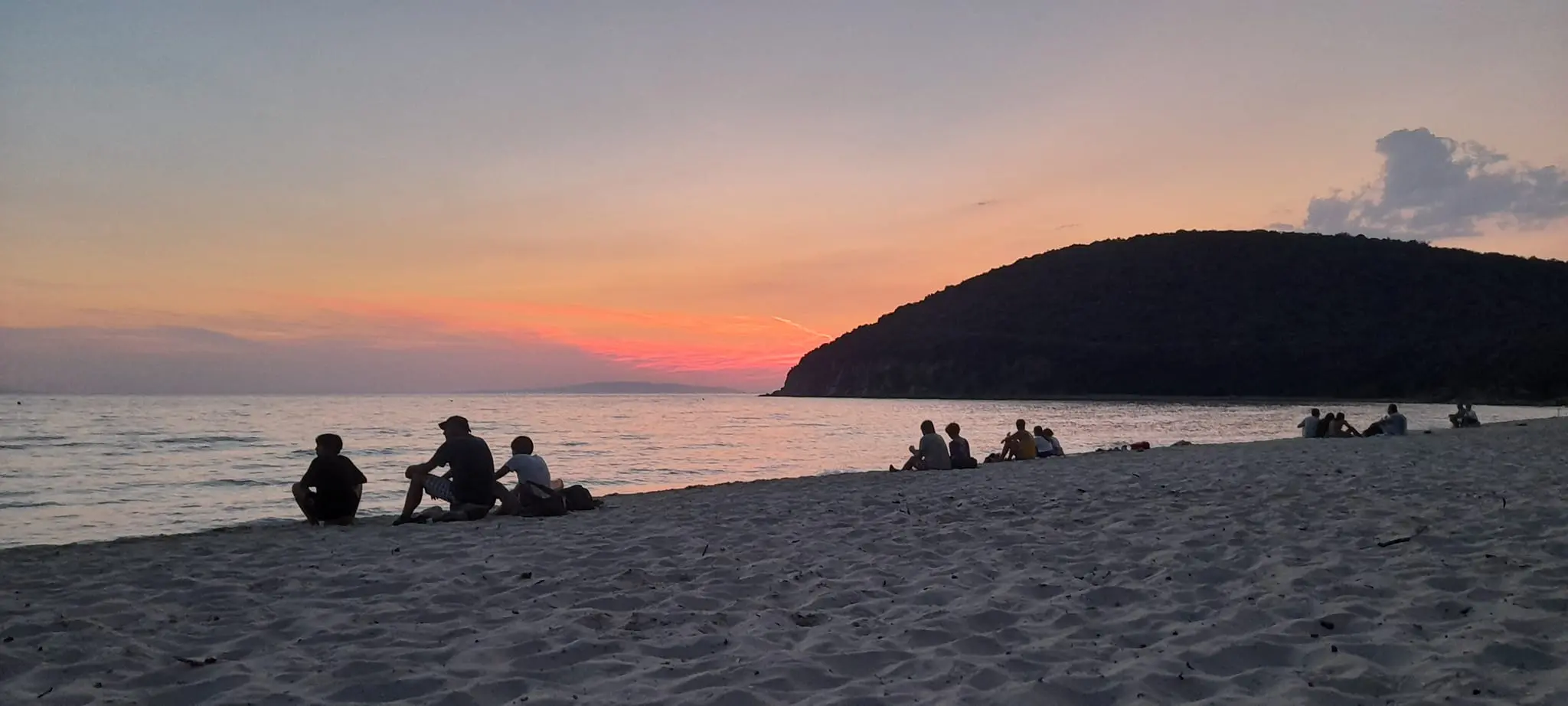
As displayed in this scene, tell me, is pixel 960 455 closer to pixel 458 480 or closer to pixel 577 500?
pixel 577 500

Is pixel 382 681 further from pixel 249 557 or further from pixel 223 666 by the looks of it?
pixel 249 557

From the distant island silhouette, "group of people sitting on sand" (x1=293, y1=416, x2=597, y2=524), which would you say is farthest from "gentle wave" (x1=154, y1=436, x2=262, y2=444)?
the distant island silhouette

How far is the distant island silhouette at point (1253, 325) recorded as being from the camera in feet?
248

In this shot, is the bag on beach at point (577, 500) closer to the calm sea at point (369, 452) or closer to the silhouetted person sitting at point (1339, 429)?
the calm sea at point (369, 452)

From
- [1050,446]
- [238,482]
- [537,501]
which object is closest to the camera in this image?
[537,501]

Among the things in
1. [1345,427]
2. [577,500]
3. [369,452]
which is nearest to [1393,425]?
[1345,427]

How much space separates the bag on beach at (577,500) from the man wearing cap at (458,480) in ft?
3.51

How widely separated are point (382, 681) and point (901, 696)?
2.51 meters

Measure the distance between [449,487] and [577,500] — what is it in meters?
1.59

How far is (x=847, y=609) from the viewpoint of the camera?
18.5 ft

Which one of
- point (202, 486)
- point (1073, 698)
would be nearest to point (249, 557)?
point (1073, 698)

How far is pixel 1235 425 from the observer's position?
1582 inches

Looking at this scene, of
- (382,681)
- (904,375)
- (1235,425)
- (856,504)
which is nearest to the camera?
(382,681)

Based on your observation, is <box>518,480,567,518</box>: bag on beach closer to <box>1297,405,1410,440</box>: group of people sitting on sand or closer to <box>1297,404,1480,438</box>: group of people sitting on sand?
<box>1297,404,1480,438</box>: group of people sitting on sand
